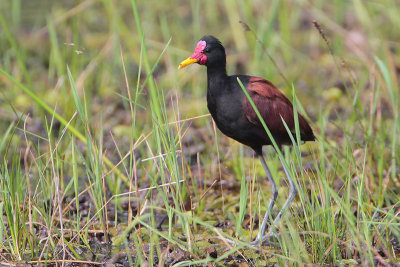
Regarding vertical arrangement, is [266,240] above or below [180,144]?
below

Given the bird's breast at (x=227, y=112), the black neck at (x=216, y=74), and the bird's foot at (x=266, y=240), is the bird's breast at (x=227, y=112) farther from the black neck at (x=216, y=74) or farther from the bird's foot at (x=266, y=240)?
Answer: the bird's foot at (x=266, y=240)

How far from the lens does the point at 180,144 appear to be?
145 inches

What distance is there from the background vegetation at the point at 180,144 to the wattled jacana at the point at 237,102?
15cm

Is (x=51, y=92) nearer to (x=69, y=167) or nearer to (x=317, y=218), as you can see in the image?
(x=69, y=167)

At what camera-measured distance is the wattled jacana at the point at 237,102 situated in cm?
394

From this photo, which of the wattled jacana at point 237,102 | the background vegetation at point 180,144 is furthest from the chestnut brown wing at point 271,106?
the background vegetation at point 180,144

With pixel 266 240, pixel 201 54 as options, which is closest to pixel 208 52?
pixel 201 54

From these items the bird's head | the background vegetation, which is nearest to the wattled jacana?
the bird's head

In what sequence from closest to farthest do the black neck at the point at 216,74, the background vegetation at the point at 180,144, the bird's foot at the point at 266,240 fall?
the background vegetation at the point at 180,144
the bird's foot at the point at 266,240
the black neck at the point at 216,74

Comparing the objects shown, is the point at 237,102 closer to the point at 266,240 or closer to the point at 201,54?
the point at 201,54

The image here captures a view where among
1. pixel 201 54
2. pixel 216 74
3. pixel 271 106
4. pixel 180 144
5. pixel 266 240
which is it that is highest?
pixel 201 54

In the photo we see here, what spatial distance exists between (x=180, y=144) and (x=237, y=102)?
0.49 meters

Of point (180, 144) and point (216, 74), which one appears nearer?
point (180, 144)

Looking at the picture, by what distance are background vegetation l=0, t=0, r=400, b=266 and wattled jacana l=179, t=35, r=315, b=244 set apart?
0.50 ft
